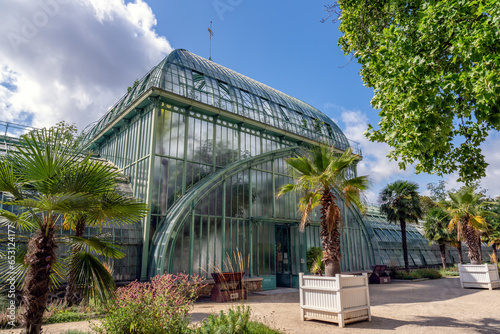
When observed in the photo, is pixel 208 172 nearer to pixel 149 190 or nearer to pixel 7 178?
pixel 149 190

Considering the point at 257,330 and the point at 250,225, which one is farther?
the point at 250,225

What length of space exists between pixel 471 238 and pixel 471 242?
10.8 inches

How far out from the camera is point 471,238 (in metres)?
20.3

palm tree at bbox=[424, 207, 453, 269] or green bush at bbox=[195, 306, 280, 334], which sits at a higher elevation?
palm tree at bbox=[424, 207, 453, 269]

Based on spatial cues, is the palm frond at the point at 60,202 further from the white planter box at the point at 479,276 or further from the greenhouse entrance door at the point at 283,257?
the white planter box at the point at 479,276

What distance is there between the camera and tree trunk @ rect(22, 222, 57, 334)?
17.6ft

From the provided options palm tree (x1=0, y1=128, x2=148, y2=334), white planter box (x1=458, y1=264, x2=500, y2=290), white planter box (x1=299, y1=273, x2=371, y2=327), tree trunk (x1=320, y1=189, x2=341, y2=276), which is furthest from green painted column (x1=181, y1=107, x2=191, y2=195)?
white planter box (x1=458, y1=264, x2=500, y2=290)

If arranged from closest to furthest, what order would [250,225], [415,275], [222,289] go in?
[222,289] < [250,225] < [415,275]

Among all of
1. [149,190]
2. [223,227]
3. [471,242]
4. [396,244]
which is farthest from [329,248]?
[396,244]

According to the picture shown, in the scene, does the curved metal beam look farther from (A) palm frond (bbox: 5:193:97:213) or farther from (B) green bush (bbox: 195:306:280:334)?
(A) palm frond (bbox: 5:193:97:213)

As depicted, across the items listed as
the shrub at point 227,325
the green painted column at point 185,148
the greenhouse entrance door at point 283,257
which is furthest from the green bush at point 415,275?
the shrub at point 227,325

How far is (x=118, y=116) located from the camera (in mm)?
20109

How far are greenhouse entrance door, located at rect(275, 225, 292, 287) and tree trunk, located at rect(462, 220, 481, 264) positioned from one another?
1164 centimetres

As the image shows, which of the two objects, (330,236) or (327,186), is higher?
(327,186)
